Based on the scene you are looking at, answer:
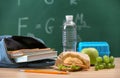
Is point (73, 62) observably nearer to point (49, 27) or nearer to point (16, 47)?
point (16, 47)

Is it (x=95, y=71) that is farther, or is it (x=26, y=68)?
(x=26, y=68)

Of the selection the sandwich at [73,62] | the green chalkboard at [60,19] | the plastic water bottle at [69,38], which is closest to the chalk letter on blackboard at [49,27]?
the green chalkboard at [60,19]

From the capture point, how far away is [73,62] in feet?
4.73

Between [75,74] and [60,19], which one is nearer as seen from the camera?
[75,74]

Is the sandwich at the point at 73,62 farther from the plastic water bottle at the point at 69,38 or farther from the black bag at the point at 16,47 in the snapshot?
the plastic water bottle at the point at 69,38

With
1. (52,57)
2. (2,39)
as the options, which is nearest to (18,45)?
(2,39)

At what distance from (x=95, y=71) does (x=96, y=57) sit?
16cm

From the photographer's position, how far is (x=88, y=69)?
150 cm

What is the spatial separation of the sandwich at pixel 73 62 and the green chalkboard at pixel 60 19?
1.07m

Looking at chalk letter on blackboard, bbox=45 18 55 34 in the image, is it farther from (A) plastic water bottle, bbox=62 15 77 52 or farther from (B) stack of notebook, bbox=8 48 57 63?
(B) stack of notebook, bbox=8 48 57 63

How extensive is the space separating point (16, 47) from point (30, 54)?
5.1 inches

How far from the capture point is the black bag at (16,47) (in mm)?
1539

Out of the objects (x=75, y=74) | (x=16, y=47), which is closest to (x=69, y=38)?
(x=16, y=47)

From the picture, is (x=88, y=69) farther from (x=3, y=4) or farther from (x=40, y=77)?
(x=3, y=4)
